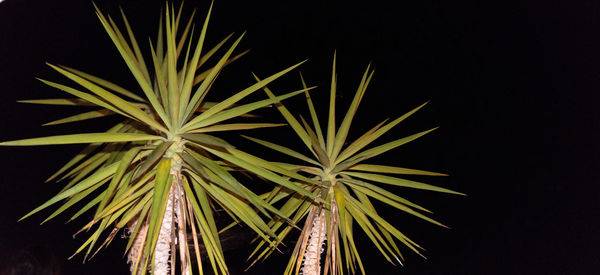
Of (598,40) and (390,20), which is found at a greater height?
(390,20)

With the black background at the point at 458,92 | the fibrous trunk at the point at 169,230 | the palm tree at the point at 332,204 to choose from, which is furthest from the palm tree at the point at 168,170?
the black background at the point at 458,92

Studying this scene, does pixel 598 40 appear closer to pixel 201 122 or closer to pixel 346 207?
pixel 346 207

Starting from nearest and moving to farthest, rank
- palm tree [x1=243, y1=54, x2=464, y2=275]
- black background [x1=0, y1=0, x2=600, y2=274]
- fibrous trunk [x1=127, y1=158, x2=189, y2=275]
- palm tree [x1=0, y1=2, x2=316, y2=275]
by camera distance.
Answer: palm tree [x1=0, y1=2, x2=316, y2=275], fibrous trunk [x1=127, y1=158, x2=189, y2=275], palm tree [x1=243, y1=54, x2=464, y2=275], black background [x1=0, y1=0, x2=600, y2=274]

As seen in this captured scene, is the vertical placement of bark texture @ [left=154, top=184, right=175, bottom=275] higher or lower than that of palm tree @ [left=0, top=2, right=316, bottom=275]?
lower

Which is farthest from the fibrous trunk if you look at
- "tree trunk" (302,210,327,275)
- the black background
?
the black background

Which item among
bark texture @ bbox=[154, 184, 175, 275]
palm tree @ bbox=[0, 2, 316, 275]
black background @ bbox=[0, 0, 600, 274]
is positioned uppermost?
black background @ bbox=[0, 0, 600, 274]

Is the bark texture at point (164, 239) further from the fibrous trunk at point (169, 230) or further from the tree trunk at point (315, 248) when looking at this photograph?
the tree trunk at point (315, 248)

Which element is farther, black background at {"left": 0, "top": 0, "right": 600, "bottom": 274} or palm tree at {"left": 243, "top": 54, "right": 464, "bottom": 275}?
black background at {"left": 0, "top": 0, "right": 600, "bottom": 274}

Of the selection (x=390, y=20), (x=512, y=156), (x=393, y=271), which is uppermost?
(x=390, y=20)

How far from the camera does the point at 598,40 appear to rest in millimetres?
4012

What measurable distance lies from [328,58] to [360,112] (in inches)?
21.9

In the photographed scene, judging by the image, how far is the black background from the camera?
392 cm

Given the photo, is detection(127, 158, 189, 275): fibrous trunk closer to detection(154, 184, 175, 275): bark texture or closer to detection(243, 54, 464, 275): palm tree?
detection(154, 184, 175, 275): bark texture

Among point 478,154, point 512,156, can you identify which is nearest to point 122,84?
point 478,154
